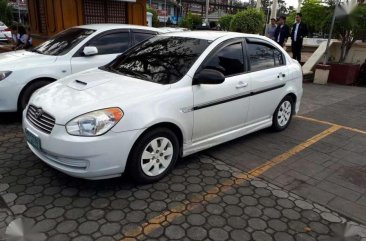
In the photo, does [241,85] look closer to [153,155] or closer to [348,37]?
[153,155]

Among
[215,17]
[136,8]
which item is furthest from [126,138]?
[215,17]

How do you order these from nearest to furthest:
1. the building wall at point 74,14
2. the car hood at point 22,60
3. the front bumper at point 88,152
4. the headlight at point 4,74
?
1. the front bumper at point 88,152
2. the headlight at point 4,74
3. the car hood at point 22,60
4. the building wall at point 74,14

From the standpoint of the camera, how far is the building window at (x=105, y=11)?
32.2ft

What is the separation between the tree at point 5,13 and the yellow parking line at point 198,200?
121 ft

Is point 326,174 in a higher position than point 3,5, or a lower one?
lower

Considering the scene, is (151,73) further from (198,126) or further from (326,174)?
(326,174)

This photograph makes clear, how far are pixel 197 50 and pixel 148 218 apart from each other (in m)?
2.05

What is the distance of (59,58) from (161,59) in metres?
2.29

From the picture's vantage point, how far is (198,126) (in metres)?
3.89

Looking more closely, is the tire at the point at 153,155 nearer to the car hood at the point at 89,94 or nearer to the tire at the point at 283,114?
the car hood at the point at 89,94

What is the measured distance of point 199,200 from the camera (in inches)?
133

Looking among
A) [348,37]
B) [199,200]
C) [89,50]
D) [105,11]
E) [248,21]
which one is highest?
[105,11]

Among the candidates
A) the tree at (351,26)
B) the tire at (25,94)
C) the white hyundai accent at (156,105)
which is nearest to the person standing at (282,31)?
the tree at (351,26)

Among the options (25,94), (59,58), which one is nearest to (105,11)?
(59,58)
